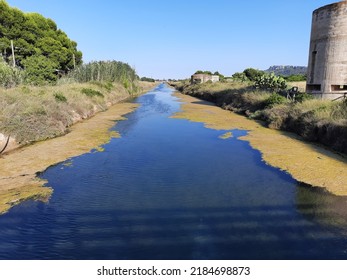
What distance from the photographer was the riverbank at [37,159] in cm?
738

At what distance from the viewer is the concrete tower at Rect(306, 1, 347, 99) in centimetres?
1698

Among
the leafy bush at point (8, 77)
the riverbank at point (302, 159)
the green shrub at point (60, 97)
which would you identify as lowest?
the riverbank at point (302, 159)

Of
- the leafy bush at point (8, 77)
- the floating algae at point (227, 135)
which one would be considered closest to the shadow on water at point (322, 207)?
the floating algae at point (227, 135)

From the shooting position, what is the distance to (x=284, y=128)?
17.0 metres

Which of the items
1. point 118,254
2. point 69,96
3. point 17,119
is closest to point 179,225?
point 118,254

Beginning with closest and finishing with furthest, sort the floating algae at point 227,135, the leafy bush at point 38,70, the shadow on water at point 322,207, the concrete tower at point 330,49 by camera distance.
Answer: the shadow on water at point 322,207
the floating algae at point 227,135
the concrete tower at point 330,49
the leafy bush at point 38,70

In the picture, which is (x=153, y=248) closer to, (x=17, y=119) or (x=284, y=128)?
(x=17, y=119)

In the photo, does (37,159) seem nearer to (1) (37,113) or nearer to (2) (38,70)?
(1) (37,113)

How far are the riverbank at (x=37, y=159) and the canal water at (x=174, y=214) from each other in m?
0.39

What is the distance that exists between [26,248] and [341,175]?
29.0 feet

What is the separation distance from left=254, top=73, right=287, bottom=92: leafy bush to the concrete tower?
24.4 feet

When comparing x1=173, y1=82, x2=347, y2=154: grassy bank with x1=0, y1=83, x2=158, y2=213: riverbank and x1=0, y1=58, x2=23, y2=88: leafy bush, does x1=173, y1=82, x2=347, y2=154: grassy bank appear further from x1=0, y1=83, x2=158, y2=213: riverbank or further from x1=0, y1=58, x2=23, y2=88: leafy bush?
x1=0, y1=58, x2=23, y2=88: leafy bush

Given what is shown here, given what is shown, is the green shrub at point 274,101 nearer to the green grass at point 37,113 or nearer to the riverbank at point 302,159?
the riverbank at point 302,159
